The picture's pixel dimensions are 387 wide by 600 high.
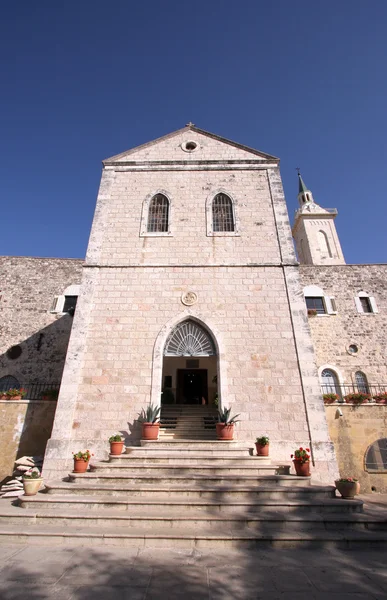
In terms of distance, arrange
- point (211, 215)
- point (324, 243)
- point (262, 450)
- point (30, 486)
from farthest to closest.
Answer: point (324, 243)
point (211, 215)
point (262, 450)
point (30, 486)

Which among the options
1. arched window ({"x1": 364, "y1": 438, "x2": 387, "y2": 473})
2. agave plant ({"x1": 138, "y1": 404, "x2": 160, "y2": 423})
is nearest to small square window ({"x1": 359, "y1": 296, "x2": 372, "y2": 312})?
arched window ({"x1": 364, "y1": 438, "x2": 387, "y2": 473})

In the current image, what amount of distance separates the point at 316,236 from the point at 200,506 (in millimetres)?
29903

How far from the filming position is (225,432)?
25.3ft

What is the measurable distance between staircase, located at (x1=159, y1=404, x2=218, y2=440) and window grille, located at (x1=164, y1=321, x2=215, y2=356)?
222 cm

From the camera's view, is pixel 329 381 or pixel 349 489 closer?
pixel 349 489

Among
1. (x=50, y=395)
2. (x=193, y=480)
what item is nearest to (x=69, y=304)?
(x=50, y=395)

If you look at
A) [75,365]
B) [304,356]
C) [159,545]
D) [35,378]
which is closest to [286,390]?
[304,356]

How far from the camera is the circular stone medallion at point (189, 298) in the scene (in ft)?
31.3

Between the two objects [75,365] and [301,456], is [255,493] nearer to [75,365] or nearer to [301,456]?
[301,456]

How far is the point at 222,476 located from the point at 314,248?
27365 mm

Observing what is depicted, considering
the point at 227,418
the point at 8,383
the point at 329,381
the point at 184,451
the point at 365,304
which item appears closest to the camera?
the point at 184,451

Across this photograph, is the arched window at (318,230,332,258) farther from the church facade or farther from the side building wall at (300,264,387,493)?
the church facade

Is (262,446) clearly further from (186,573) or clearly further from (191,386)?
(191,386)

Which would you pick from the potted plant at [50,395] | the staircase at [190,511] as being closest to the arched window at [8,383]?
the potted plant at [50,395]
